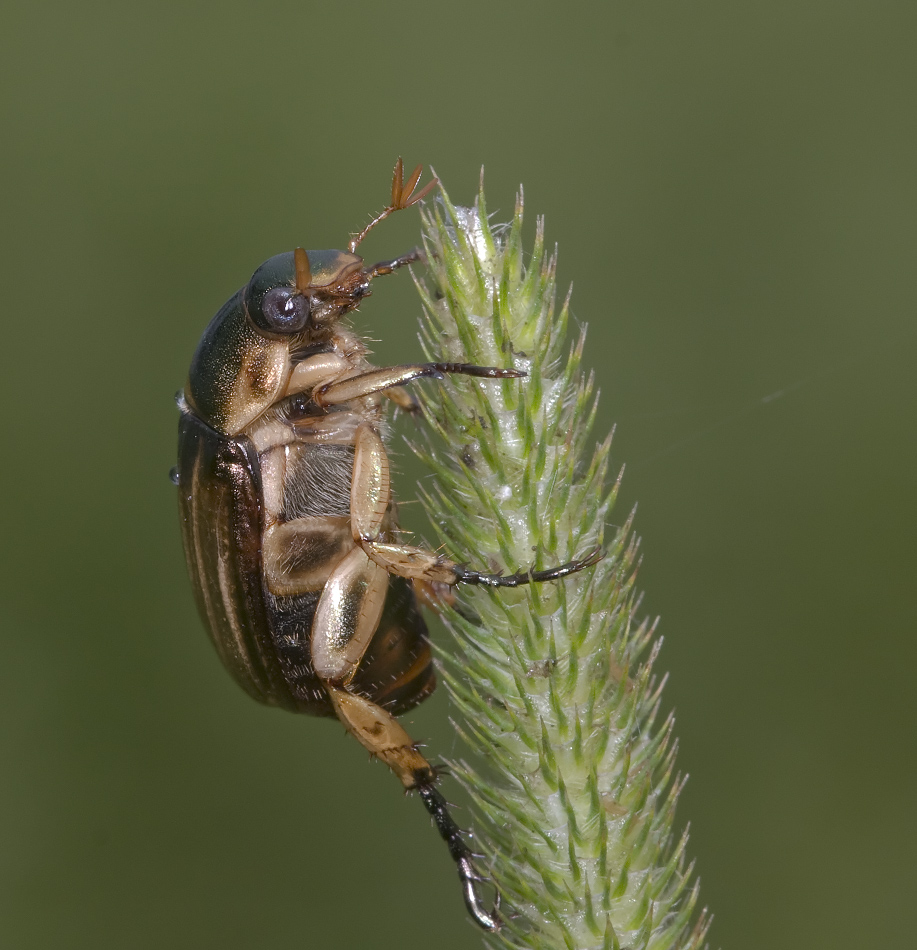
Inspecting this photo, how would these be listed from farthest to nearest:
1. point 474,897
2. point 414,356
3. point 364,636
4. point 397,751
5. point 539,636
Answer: point 414,356 → point 364,636 → point 397,751 → point 474,897 → point 539,636

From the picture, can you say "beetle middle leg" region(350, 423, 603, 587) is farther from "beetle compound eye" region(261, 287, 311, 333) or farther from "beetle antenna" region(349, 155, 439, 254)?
"beetle antenna" region(349, 155, 439, 254)

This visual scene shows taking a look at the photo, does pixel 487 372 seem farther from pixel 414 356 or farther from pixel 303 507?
pixel 414 356

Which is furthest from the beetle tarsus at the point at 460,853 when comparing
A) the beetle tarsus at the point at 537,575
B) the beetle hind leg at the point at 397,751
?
the beetle tarsus at the point at 537,575

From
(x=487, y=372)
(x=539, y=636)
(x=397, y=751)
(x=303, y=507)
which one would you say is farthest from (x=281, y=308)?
(x=539, y=636)

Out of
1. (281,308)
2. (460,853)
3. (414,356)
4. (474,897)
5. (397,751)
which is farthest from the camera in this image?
(414,356)

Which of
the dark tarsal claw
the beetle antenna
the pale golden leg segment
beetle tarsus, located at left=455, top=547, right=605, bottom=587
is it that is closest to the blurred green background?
the beetle antenna

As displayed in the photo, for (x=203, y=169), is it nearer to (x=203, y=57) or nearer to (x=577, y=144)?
(x=203, y=57)

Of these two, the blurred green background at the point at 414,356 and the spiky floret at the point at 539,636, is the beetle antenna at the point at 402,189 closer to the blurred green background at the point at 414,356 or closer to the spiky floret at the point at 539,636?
the spiky floret at the point at 539,636
